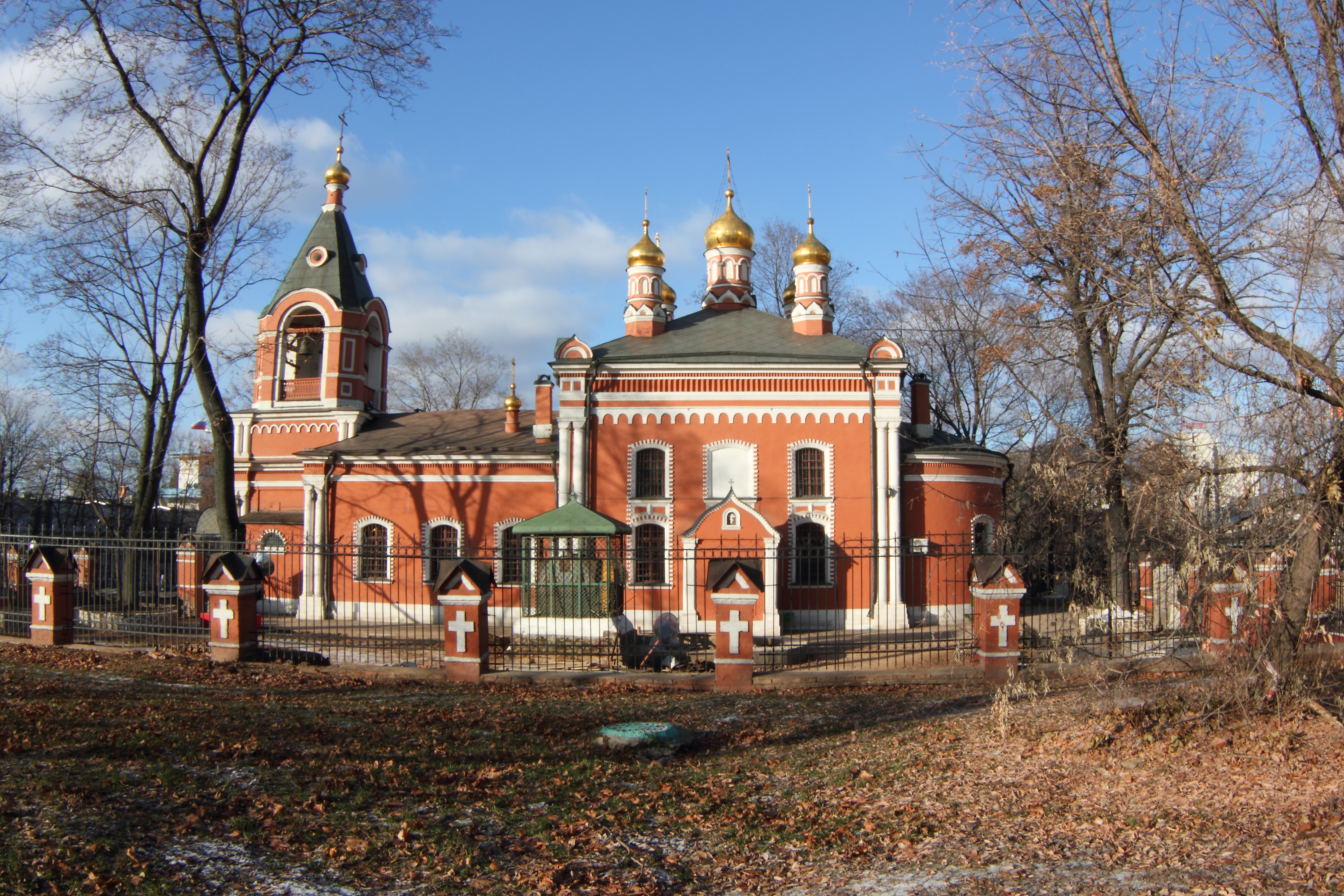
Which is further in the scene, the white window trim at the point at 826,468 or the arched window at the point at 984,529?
the arched window at the point at 984,529

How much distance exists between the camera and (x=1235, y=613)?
406 inches

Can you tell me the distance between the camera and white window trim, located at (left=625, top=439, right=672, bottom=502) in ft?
65.1

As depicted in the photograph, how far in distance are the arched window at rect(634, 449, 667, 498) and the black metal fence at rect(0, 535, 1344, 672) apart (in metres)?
1.44

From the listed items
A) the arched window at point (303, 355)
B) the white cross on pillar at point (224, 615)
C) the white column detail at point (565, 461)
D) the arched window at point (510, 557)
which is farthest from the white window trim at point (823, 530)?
the arched window at point (303, 355)

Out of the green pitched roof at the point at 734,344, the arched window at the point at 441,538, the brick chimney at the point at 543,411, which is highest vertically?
the green pitched roof at the point at 734,344

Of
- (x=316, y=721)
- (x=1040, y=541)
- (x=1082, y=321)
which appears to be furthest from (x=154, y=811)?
(x=1040, y=541)

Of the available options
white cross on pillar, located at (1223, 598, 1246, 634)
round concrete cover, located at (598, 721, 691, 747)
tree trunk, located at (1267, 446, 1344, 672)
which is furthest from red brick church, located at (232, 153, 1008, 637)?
tree trunk, located at (1267, 446, 1344, 672)

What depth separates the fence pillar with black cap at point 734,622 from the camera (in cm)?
1053

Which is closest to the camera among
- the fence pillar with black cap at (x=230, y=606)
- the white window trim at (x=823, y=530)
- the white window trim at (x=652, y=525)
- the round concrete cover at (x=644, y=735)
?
the round concrete cover at (x=644, y=735)

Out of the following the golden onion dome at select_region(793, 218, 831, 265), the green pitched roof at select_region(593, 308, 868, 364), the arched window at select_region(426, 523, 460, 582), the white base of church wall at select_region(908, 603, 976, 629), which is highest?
the golden onion dome at select_region(793, 218, 831, 265)

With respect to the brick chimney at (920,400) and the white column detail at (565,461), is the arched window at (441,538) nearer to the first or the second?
the white column detail at (565,461)

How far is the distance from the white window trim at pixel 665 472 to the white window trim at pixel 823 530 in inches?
103

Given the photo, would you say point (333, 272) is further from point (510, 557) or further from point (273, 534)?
point (510, 557)

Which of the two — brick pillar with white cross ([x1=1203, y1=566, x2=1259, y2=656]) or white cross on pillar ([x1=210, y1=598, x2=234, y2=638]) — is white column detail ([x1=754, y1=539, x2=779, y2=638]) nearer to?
brick pillar with white cross ([x1=1203, y1=566, x2=1259, y2=656])
